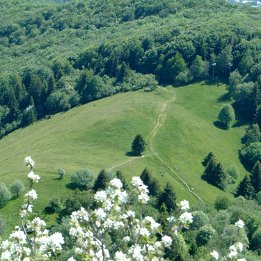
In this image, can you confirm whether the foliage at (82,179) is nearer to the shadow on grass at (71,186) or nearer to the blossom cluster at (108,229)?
the shadow on grass at (71,186)

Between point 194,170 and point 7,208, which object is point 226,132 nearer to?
point 194,170

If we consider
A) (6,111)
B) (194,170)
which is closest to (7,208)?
(194,170)

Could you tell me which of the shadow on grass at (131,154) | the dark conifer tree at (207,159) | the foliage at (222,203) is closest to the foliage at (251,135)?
the dark conifer tree at (207,159)

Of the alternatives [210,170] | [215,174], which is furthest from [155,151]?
[215,174]

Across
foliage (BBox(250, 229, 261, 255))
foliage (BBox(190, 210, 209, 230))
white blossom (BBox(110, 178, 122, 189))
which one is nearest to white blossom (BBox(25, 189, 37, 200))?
white blossom (BBox(110, 178, 122, 189))

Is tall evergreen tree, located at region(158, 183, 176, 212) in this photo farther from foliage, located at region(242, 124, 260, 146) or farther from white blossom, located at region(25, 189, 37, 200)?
white blossom, located at region(25, 189, 37, 200)
